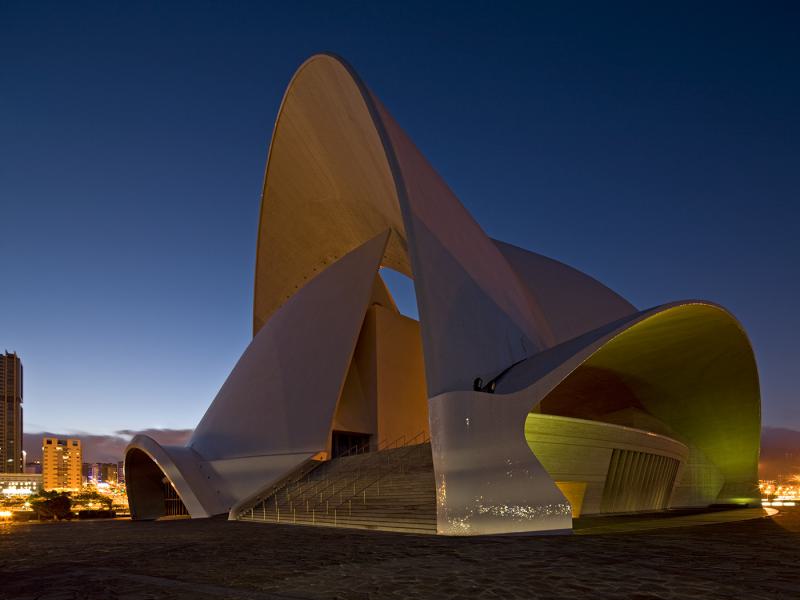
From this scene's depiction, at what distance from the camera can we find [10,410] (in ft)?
419

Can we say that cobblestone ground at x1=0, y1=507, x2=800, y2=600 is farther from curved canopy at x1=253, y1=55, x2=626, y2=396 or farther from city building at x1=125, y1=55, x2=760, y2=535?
curved canopy at x1=253, y1=55, x2=626, y2=396

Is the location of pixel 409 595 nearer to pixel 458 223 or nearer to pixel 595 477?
pixel 595 477

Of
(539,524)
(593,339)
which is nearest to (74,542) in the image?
(539,524)

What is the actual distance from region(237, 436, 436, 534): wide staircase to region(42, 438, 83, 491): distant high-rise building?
151490mm

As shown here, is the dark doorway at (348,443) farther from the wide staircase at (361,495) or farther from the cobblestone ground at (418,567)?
the cobblestone ground at (418,567)

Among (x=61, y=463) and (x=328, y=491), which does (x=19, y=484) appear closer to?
(x=61, y=463)

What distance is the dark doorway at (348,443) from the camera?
71.4 ft

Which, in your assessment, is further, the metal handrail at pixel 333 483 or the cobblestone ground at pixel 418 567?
the metal handrail at pixel 333 483

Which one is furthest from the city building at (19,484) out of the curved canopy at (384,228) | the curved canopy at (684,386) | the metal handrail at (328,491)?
the curved canopy at (684,386)

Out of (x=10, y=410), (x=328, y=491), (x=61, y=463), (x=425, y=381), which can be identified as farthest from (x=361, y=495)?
(x=61, y=463)

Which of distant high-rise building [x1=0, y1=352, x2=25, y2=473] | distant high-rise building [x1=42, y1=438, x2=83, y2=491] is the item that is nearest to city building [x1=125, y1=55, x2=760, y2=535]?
distant high-rise building [x1=0, y1=352, x2=25, y2=473]

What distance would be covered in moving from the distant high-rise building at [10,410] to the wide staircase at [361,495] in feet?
433

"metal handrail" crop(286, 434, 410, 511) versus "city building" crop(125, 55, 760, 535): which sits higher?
"city building" crop(125, 55, 760, 535)

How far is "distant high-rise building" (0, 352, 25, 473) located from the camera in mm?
126688
